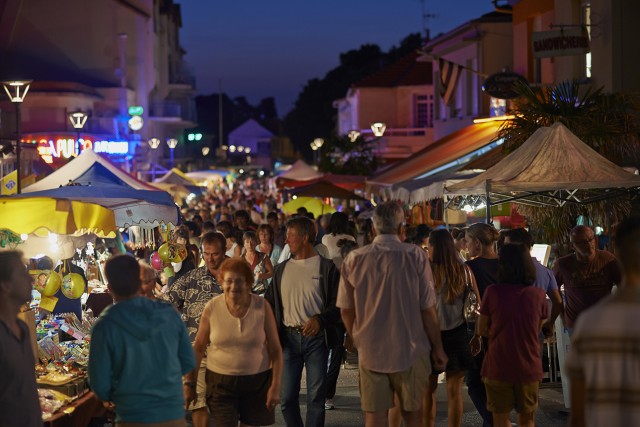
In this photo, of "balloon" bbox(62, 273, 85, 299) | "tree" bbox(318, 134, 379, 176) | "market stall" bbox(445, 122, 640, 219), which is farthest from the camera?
"tree" bbox(318, 134, 379, 176)

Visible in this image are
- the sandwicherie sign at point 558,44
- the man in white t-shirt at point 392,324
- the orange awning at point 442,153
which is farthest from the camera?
the orange awning at point 442,153

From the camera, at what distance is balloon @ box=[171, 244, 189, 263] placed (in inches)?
487

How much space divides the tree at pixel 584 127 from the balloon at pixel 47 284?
7.26 m

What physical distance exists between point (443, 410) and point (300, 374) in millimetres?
2542

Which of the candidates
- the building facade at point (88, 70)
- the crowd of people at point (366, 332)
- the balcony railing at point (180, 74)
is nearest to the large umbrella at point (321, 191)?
the crowd of people at point (366, 332)

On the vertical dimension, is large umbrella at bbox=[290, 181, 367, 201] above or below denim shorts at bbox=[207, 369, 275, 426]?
above

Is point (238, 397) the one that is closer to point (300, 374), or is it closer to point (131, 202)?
point (300, 374)

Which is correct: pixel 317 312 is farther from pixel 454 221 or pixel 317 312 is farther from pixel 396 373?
pixel 454 221

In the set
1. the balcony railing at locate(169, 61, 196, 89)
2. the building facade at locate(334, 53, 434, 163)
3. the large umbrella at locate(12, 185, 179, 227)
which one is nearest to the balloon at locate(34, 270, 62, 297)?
the large umbrella at locate(12, 185, 179, 227)

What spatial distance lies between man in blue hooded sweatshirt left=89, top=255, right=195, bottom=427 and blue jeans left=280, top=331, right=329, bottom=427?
2.56m

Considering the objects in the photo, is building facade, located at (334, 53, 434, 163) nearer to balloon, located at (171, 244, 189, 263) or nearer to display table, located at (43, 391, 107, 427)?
balloon, located at (171, 244, 189, 263)

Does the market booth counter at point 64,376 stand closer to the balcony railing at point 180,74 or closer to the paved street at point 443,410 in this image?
the paved street at point 443,410

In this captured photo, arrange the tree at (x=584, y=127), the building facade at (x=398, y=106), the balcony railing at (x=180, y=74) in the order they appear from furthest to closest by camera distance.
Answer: the balcony railing at (x=180, y=74), the building facade at (x=398, y=106), the tree at (x=584, y=127)

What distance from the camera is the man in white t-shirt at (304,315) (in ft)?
26.7
